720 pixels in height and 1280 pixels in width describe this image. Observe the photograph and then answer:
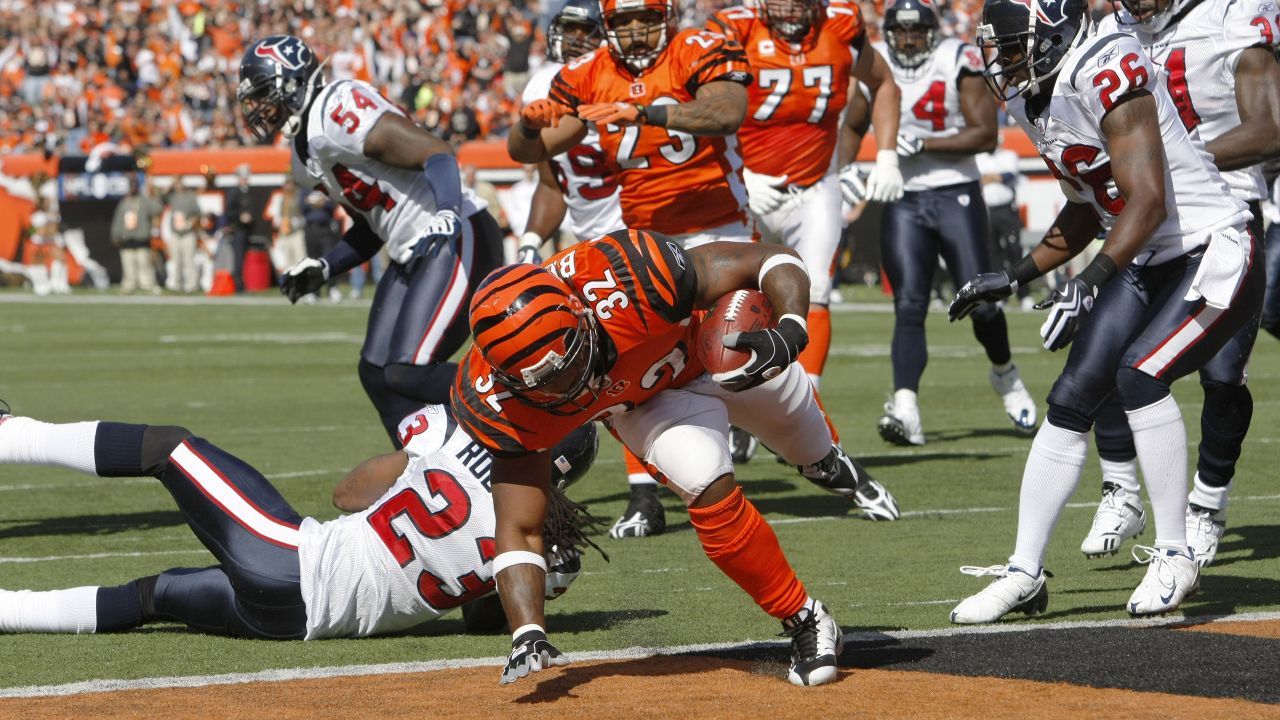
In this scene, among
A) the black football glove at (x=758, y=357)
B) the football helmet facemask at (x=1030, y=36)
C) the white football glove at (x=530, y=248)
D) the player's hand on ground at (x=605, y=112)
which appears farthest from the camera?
the white football glove at (x=530, y=248)

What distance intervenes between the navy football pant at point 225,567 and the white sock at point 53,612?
0.14 feet

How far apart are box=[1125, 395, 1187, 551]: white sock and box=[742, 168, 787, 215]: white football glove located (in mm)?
3415

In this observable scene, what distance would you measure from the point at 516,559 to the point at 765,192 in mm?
4268

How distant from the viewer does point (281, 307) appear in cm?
2275

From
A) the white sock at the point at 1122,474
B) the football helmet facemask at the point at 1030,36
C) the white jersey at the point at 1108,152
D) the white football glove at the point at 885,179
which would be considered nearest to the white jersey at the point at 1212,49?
the white jersey at the point at 1108,152

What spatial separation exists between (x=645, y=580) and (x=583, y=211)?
3.26m

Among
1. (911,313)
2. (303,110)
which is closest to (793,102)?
(911,313)

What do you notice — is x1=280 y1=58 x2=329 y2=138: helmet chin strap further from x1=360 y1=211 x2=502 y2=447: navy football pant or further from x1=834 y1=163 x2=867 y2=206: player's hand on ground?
x1=834 y1=163 x2=867 y2=206: player's hand on ground

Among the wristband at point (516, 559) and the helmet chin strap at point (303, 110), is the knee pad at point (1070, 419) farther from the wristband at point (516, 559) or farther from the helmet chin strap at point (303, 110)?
the helmet chin strap at point (303, 110)

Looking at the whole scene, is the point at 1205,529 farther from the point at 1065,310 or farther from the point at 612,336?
the point at 612,336

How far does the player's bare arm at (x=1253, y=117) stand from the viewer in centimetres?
535

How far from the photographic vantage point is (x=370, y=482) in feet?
16.1

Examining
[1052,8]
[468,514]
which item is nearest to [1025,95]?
[1052,8]

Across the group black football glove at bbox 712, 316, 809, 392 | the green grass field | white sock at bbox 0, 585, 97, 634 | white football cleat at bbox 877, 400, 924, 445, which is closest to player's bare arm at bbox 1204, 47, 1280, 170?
the green grass field
